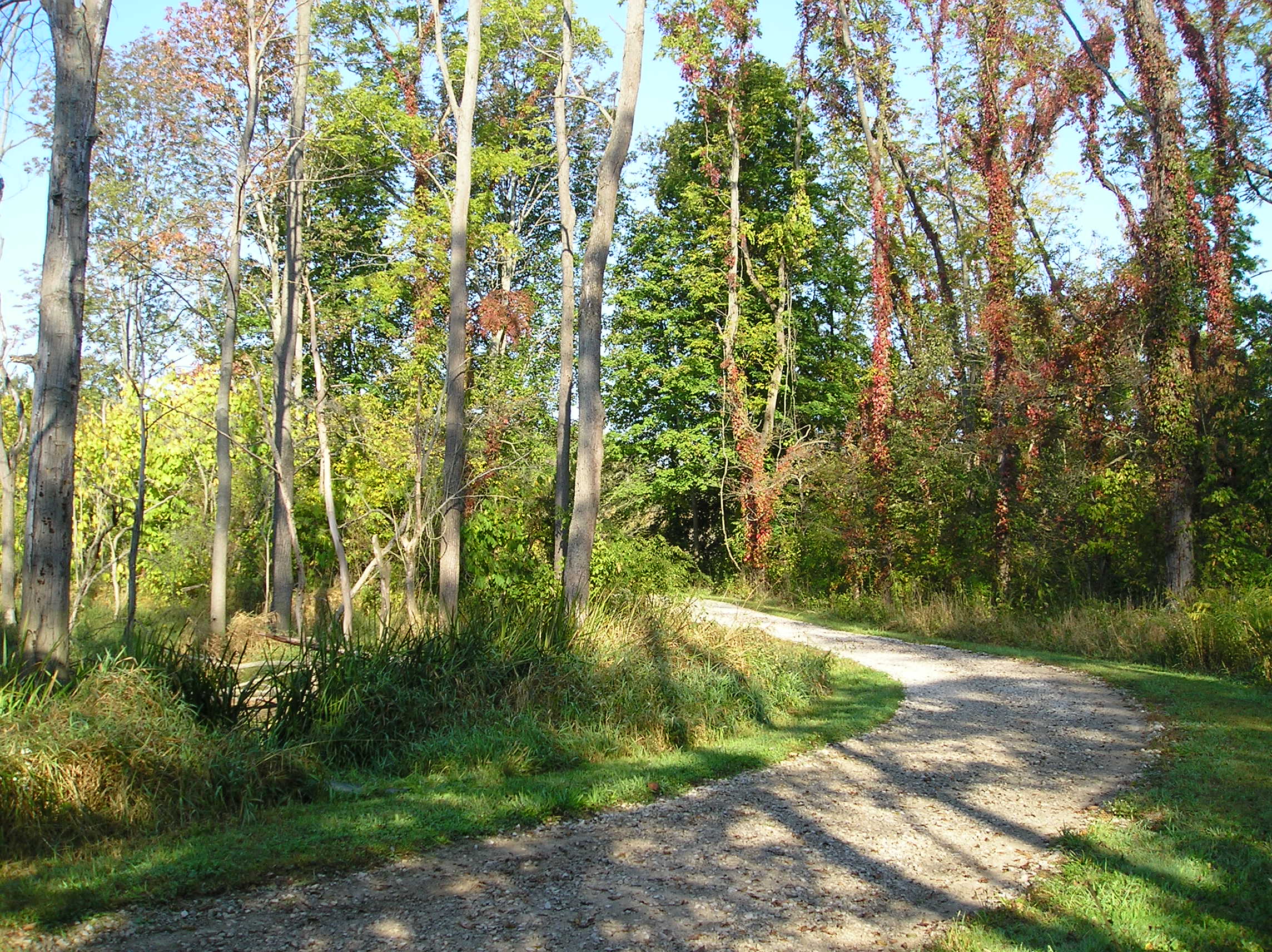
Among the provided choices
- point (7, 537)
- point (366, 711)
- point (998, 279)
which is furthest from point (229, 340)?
point (998, 279)

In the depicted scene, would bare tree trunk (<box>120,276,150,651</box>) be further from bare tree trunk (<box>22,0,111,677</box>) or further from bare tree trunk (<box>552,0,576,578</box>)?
bare tree trunk (<box>552,0,576,578</box>)

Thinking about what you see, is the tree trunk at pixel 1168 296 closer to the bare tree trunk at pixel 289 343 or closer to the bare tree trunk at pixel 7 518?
the bare tree trunk at pixel 289 343

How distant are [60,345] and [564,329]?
13.3m

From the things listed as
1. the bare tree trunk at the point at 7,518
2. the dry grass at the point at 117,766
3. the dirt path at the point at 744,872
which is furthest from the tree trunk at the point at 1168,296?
the bare tree trunk at the point at 7,518

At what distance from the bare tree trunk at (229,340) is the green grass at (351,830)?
1120 cm

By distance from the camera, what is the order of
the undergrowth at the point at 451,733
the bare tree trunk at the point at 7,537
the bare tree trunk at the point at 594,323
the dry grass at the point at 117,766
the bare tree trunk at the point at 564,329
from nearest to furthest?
1. the undergrowth at the point at 451,733
2. the dry grass at the point at 117,766
3. the bare tree trunk at the point at 594,323
4. the bare tree trunk at the point at 7,537
5. the bare tree trunk at the point at 564,329

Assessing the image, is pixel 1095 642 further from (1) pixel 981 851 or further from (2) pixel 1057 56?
(2) pixel 1057 56

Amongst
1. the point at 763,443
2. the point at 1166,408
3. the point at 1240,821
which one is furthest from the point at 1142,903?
the point at 763,443

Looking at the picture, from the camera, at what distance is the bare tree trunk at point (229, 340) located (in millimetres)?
16484

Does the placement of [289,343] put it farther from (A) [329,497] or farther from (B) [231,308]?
(A) [329,497]

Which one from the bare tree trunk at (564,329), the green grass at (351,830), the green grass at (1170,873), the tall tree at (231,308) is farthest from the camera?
the bare tree trunk at (564,329)

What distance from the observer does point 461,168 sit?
55.0ft

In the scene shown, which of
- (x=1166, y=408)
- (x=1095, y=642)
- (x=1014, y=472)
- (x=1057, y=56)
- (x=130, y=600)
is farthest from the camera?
(x=1057, y=56)

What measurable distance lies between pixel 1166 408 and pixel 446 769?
14.0m
